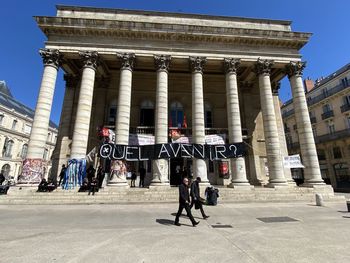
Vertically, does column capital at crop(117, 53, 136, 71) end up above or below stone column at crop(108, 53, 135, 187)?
above

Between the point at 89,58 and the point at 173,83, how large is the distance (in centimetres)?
889

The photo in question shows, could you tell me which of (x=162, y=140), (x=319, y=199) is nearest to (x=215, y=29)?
(x=162, y=140)

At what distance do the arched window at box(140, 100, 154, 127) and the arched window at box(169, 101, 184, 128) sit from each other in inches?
81.2


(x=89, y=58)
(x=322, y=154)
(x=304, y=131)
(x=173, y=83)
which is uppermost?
(x=173, y=83)

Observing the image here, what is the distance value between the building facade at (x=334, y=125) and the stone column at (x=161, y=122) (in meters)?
21.8

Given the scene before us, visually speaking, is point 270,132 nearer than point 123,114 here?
No

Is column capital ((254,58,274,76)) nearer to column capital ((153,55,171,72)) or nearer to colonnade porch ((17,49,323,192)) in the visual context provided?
colonnade porch ((17,49,323,192))

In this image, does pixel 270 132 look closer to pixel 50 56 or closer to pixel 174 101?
pixel 174 101

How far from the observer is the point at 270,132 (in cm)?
1648

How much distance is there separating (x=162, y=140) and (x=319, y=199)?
34.5 ft

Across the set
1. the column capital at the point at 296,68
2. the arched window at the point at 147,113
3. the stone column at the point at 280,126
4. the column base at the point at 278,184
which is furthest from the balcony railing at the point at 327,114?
the arched window at the point at 147,113

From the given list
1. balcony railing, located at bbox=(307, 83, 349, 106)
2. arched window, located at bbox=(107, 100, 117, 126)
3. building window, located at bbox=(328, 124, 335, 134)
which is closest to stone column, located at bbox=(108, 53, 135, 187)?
arched window, located at bbox=(107, 100, 117, 126)

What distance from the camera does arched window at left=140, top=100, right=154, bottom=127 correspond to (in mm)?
21453

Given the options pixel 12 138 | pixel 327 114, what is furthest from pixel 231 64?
pixel 12 138
